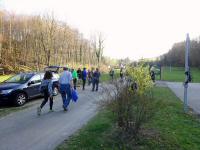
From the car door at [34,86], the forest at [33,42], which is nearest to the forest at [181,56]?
the forest at [33,42]

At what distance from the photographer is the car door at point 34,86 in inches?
638

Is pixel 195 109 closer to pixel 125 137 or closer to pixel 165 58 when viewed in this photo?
pixel 125 137

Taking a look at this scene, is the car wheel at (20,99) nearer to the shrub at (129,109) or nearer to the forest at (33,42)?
the shrub at (129,109)

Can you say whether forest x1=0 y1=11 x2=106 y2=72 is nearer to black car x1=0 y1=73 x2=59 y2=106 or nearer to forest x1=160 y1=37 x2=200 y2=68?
black car x1=0 y1=73 x2=59 y2=106

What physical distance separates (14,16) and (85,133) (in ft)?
203

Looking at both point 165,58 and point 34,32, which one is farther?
point 165,58

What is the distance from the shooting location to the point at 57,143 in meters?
7.42

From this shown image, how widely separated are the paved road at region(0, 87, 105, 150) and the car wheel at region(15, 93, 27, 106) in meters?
1.72

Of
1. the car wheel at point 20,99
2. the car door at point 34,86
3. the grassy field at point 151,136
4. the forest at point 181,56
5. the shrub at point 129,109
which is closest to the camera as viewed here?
the grassy field at point 151,136

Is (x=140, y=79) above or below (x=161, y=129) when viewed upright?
above

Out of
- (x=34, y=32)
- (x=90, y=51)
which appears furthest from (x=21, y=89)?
(x=90, y=51)

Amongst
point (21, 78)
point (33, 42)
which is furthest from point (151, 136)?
point (33, 42)

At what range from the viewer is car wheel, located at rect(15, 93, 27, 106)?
49.2ft

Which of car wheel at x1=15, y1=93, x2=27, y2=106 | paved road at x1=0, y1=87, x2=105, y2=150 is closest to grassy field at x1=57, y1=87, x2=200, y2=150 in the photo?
paved road at x1=0, y1=87, x2=105, y2=150
